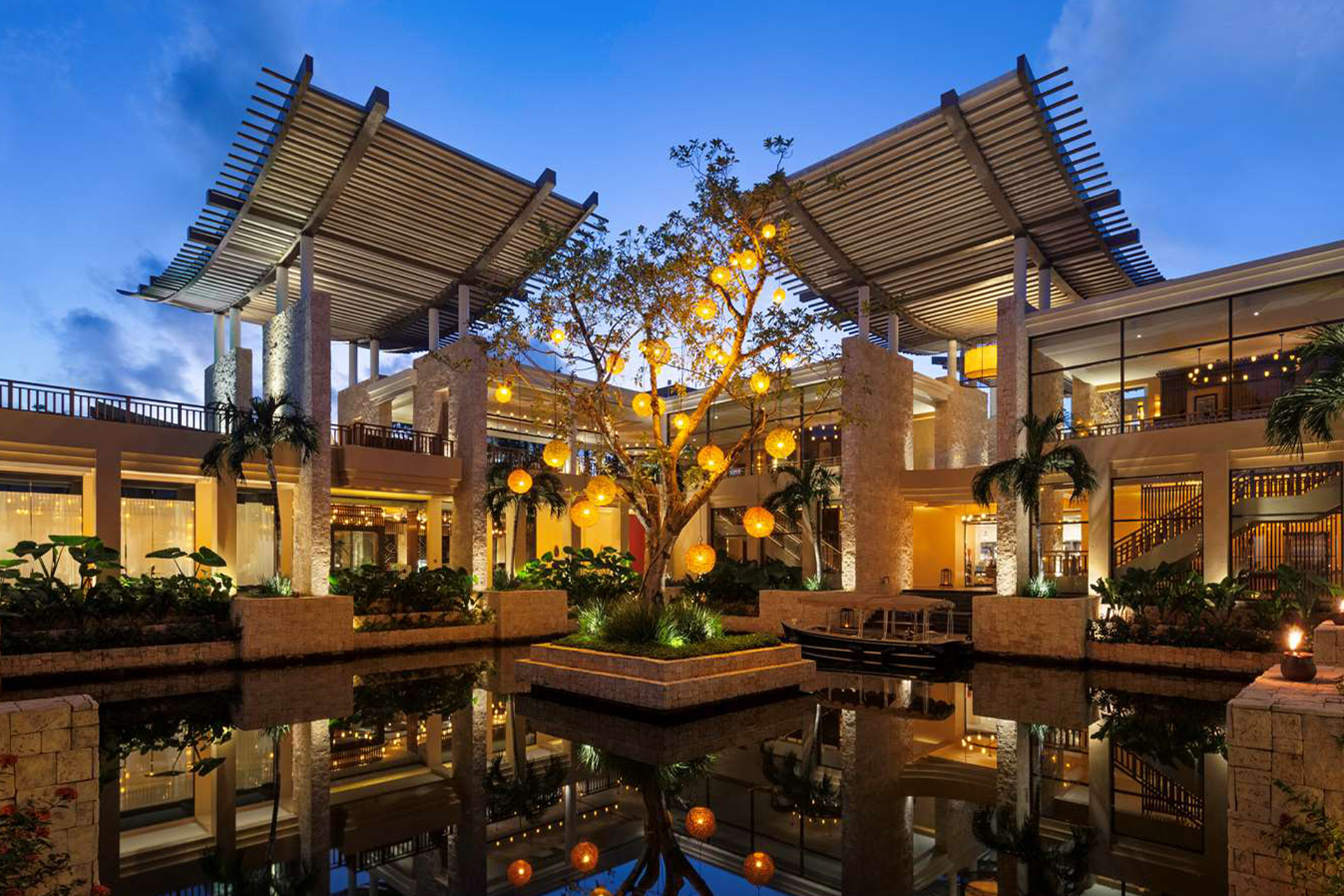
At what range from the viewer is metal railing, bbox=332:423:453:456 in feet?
70.2

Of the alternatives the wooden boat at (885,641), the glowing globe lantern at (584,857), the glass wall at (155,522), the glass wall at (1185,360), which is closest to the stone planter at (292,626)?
the glass wall at (155,522)

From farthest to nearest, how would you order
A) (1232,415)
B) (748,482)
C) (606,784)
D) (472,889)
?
(748,482), (1232,415), (606,784), (472,889)

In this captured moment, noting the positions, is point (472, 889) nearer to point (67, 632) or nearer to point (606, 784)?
point (606, 784)

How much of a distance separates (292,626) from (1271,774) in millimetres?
15451

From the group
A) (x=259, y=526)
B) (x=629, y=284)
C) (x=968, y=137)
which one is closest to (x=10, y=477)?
(x=259, y=526)

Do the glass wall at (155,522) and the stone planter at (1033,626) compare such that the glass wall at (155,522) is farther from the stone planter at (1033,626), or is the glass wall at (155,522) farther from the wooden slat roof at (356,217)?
the stone planter at (1033,626)

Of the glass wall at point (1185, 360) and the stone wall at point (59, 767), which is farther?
the glass wall at point (1185, 360)

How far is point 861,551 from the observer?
2172cm

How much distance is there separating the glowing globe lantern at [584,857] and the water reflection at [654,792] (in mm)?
46

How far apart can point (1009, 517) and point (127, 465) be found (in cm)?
1932

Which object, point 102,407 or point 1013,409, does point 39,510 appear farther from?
point 1013,409

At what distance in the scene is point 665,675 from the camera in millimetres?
10875

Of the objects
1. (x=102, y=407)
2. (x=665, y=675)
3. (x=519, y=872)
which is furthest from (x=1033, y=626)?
(x=102, y=407)

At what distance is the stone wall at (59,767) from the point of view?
5.21 meters
